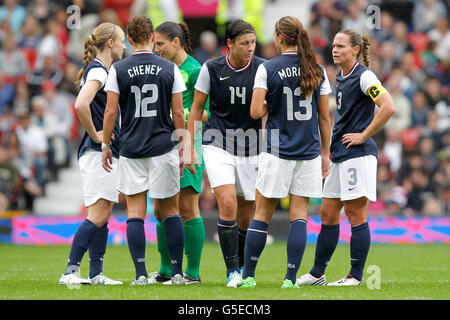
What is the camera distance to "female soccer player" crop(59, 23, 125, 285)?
26.3ft

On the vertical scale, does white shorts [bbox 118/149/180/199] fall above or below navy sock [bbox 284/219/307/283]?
above

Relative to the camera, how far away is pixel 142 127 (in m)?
7.84

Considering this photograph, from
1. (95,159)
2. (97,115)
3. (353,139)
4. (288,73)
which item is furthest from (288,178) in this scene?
(97,115)

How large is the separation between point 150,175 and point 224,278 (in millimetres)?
1918

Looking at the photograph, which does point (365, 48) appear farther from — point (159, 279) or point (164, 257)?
point (159, 279)

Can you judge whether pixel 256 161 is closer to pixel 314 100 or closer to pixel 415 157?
pixel 314 100

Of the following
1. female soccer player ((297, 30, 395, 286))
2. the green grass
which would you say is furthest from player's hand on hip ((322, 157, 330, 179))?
the green grass

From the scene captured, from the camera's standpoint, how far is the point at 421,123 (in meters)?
17.7

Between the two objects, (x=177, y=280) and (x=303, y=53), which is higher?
(x=303, y=53)

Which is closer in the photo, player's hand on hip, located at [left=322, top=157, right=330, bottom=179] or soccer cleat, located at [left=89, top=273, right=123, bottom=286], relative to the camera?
player's hand on hip, located at [left=322, top=157, right=330, bottom=179]

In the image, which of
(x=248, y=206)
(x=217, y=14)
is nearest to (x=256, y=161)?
(x=248, y=206)

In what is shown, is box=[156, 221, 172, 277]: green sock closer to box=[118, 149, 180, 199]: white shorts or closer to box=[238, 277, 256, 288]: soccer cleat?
box=[118, 149, 180, 199]: white shorts

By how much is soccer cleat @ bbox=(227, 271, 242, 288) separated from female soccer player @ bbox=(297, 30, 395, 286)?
62cm

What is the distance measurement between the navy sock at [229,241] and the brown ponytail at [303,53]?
4.88 ft
